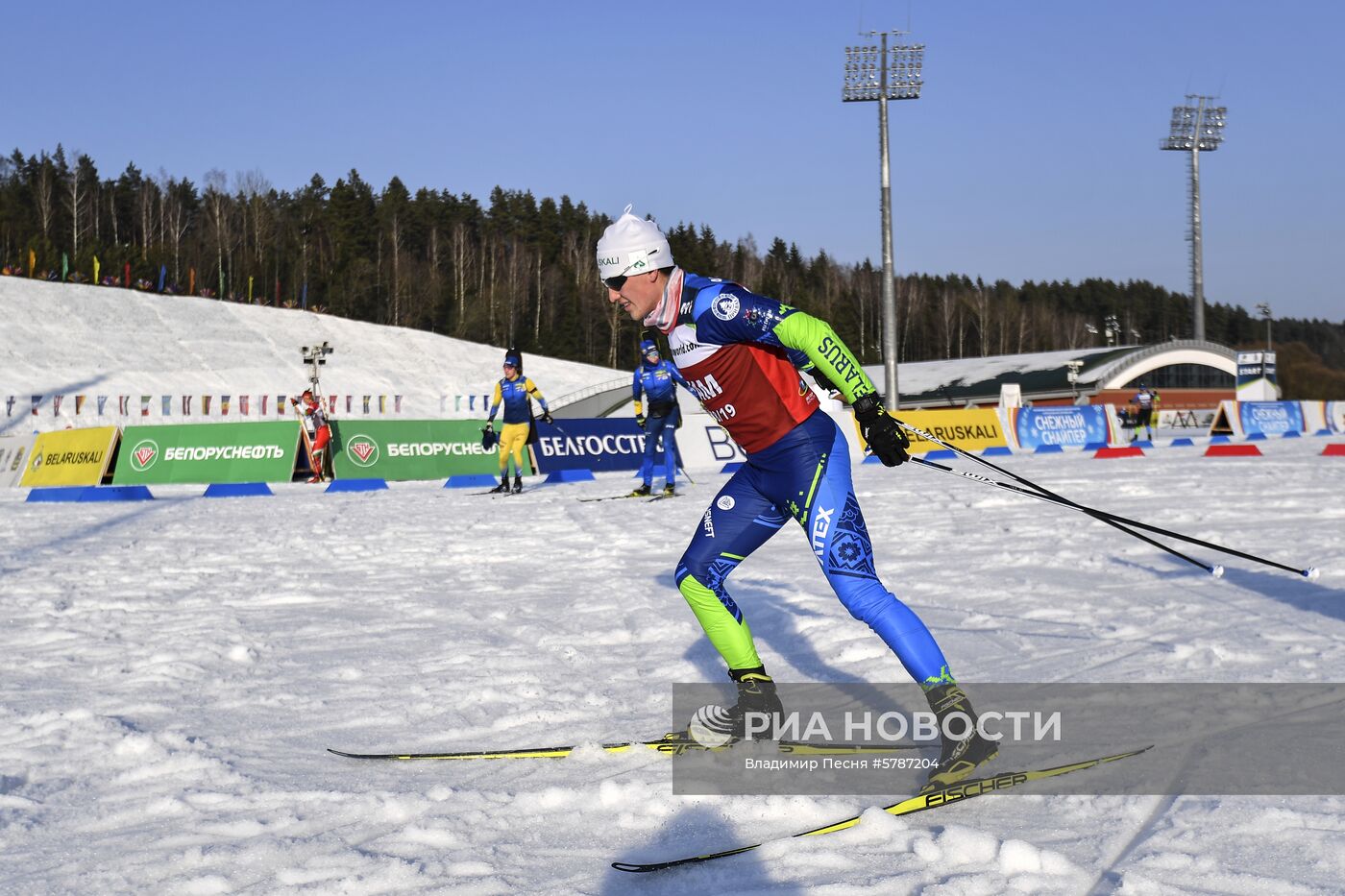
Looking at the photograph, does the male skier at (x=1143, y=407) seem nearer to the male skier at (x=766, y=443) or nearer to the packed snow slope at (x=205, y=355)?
the male skier at (x=766, y=443)

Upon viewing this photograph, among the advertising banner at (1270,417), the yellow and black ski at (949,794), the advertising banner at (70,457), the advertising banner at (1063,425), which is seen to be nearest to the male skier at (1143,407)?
the advertising banner at (1063,425)

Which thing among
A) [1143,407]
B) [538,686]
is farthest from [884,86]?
[538,686]

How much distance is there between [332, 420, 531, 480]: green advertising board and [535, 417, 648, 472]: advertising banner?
0.56 meters

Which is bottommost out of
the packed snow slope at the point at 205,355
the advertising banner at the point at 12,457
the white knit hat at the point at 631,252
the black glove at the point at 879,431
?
the advertising banner at the point at 12,457

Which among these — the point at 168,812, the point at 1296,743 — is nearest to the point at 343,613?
the point at 168,812

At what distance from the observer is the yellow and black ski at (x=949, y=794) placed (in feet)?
9.86

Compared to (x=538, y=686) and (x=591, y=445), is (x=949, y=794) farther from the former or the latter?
(x=591, y=445)

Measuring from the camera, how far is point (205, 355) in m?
60.8

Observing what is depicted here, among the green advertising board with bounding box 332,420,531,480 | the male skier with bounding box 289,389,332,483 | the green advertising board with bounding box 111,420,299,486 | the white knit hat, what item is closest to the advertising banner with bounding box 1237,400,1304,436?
the green advertising board with bounding box 332,420,531,480

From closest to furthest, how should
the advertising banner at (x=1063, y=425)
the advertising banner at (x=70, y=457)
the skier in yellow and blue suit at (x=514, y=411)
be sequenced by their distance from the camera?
the skier in yellow and blue suit at (x=514, y=411) → the advertising banner at (x=70, y=457) → the advertising banner at (x=1063, y=425)

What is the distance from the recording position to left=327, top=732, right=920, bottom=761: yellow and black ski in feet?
13.1

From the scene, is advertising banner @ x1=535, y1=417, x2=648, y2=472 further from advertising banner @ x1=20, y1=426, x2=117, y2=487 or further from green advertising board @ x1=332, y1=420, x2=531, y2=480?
advertising banner @ x1=20, y1=426, x2=117, y2=487

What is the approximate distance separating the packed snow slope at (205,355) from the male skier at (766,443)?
149 feet

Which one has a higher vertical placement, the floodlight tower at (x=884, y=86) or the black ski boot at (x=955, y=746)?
the floodlight tower at (x=884, y=86)
